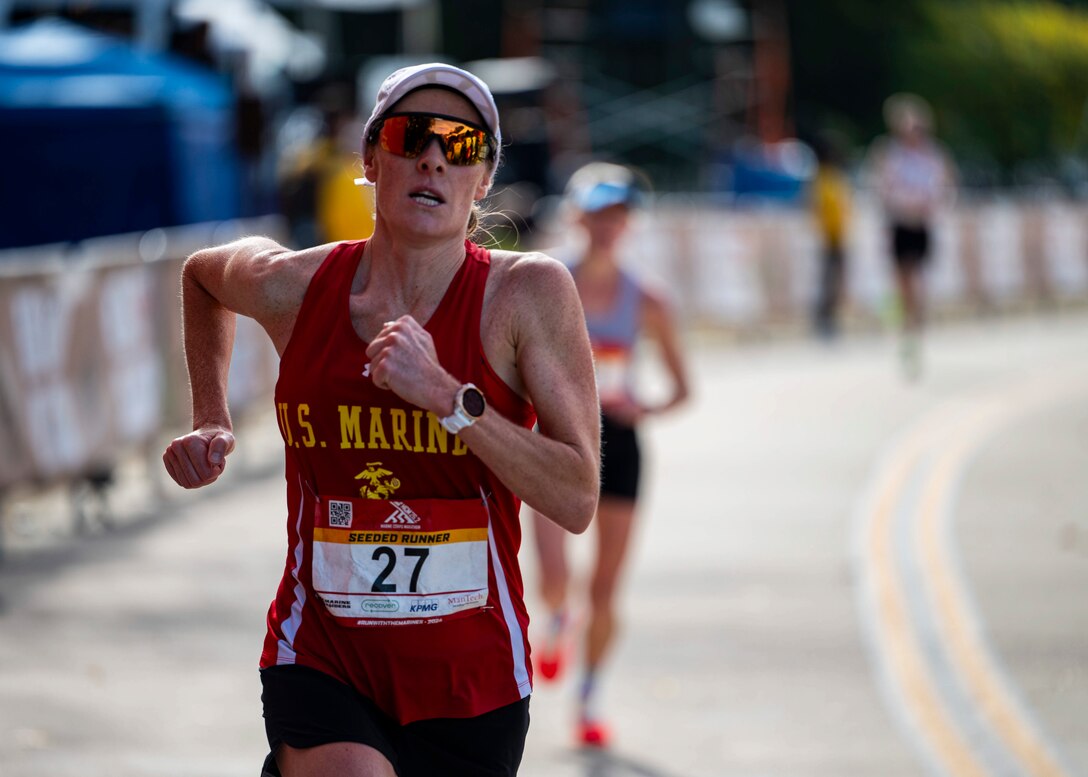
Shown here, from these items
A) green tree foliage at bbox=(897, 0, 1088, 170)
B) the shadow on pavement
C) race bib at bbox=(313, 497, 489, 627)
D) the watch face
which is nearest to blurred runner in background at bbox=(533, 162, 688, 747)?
the shadow on pavement

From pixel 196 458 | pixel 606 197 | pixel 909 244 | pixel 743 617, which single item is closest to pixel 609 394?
pixel 606 197

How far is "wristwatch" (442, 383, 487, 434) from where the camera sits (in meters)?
3.72

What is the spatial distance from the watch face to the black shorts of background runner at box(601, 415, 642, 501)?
402 centimetres

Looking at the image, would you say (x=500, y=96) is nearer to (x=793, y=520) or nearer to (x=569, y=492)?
(x=793, y=520)

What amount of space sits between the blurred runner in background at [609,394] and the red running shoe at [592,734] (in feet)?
0.34

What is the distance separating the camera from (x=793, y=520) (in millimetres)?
12500

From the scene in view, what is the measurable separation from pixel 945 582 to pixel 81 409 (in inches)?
188

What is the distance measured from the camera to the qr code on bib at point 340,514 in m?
4.00

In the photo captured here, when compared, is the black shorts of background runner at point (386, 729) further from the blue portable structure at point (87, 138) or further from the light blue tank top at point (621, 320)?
the blue portable structure at point (87, 138)

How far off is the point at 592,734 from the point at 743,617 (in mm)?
2382

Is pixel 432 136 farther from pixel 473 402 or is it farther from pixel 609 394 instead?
pixel 609 394

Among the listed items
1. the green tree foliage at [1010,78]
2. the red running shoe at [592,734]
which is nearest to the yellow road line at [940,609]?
the red running shoe at [592,734]

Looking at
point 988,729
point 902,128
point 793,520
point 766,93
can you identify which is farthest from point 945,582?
point 766,93

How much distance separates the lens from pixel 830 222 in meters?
24.8
